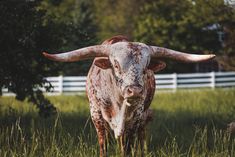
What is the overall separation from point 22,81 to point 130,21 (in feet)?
69.2

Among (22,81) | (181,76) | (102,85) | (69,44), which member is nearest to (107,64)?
(102,85)

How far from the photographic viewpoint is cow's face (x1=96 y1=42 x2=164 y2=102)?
4586 mm

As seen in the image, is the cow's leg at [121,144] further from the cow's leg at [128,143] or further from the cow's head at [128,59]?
the cow's head at [128,59]

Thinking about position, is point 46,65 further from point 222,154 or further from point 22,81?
point 222,154

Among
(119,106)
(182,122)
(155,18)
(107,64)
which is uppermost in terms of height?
(155,18)

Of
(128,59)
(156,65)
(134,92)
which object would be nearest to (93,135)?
(156,65)

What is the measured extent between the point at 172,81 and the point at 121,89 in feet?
59.1

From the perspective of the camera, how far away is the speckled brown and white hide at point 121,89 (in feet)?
15.4

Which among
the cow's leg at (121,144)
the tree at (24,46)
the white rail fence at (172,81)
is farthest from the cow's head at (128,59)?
the white rail fence at (172,81)

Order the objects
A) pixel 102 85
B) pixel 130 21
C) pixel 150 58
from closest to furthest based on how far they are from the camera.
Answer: pixel 150 58
pixel 102 85
pixel 130 21

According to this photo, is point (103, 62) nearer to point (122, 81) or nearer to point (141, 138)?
point (122, 81)

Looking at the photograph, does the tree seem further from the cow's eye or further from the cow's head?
the cow's eye

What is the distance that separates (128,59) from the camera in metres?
4.75

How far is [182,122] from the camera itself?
877 cm
